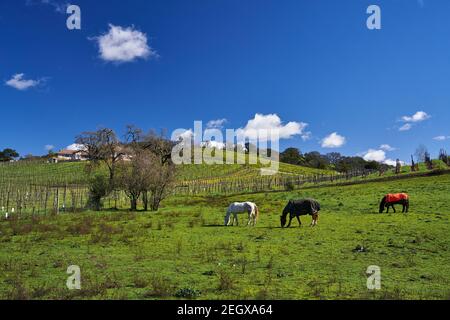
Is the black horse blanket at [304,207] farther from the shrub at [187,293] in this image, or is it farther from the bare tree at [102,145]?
the bare tree at [102,145]

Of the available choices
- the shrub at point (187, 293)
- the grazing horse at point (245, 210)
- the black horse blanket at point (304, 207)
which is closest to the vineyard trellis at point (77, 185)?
the grazing horse at point (245, 210)

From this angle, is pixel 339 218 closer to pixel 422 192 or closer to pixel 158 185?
pixel 422 192

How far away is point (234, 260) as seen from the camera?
13.6 metres

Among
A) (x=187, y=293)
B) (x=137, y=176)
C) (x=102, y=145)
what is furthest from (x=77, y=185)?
(x=187, y=293)

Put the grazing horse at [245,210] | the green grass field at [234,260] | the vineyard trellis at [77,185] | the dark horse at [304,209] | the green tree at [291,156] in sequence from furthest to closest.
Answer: the green tree at [291,156]
the vineyard trellis at [77,185]
the grazing horse at [245,210]
the dark horse at [304,209]
the green grass field at [234,260]

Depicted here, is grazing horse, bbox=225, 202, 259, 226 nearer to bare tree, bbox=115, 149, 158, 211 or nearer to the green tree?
bare tree, bbox=115, 149, 158, 211

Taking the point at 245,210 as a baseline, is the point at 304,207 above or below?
above

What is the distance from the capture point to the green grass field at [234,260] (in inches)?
380

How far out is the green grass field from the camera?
9648 millimetres

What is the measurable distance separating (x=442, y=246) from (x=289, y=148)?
16287 cm

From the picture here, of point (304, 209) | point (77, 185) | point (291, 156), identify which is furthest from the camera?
point (291, 156)

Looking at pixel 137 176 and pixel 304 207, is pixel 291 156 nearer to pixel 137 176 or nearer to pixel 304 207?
pixel 137 176

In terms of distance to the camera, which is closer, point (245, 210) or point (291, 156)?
point (245, 210)
